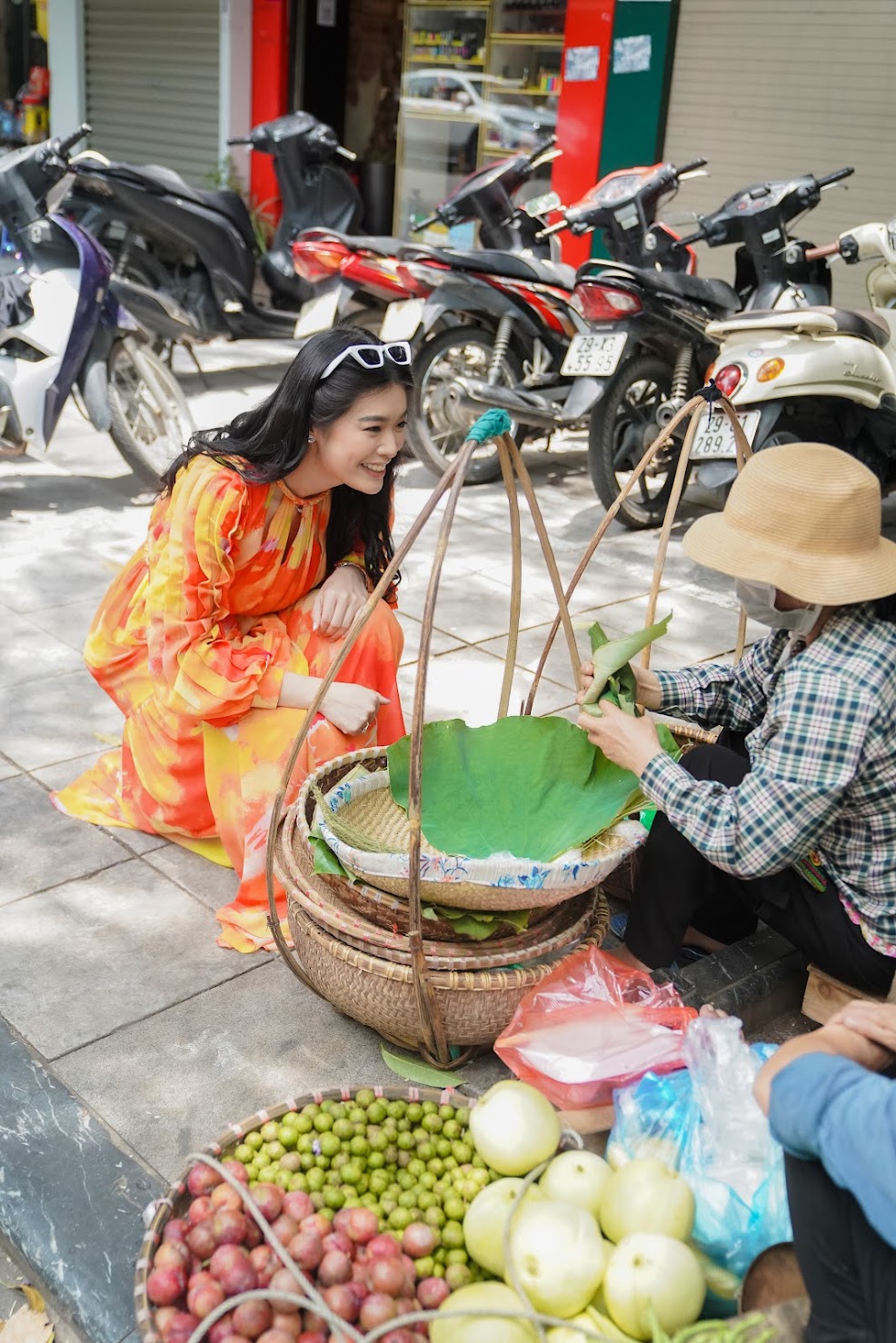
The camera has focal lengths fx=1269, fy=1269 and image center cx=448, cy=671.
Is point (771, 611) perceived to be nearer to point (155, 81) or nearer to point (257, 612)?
point (257, 612)

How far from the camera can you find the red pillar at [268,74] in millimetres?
9227

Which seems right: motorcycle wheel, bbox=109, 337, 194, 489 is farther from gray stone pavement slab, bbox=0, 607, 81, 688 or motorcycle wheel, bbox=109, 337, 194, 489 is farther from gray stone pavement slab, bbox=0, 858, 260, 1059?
gray stone pavement slab, bbox=0, 858, 260, 1059

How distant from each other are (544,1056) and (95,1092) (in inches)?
29.5

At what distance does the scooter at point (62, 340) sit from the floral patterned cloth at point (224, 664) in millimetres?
2175

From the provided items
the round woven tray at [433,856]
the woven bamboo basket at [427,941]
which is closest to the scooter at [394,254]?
the round woven tray at [433,856]


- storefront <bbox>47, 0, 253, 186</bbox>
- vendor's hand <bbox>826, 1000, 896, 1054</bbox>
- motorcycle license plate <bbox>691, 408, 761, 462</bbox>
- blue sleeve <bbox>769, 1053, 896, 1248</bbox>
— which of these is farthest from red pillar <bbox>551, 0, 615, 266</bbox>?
blue sleeve <bbox>769, 1053, 896, 1248</bbox>

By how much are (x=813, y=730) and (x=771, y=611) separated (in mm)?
214

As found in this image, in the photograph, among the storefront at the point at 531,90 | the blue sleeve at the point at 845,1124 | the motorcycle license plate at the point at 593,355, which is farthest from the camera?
the storefront at the point at 531,90

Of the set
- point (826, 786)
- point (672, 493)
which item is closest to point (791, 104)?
point (672, 493)

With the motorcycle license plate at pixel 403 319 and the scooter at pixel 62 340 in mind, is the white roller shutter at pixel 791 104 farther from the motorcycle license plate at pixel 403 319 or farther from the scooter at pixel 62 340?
the scooter at pixel 62 340

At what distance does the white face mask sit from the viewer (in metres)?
1.95

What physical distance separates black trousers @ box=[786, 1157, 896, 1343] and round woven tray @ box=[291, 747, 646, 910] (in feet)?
2.12

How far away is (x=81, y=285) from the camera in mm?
4832

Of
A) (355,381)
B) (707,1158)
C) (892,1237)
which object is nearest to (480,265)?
(355,381)
